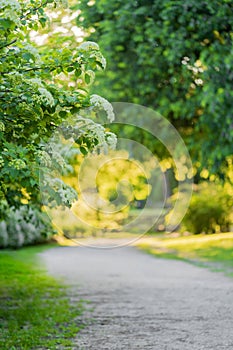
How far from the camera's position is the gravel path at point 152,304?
6.23 meters

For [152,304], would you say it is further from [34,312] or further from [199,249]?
[199,249]

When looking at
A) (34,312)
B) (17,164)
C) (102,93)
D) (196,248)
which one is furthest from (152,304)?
(196,248)

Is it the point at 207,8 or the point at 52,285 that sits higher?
the point at 207,8

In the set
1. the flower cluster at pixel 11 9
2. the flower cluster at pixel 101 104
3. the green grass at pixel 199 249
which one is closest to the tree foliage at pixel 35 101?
the flower cluster at pixel 101 104

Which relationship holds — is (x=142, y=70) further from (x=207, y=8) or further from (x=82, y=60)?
(x=82, y=60)

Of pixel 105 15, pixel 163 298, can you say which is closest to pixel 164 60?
pixel 105 15

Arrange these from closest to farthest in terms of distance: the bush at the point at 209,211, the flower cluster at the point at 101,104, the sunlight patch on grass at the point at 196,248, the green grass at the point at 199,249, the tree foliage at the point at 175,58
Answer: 1. the flower cluster at the point at 101,104
2. the tree foliage at the point at 175,58
3. the green grass at the point at 199,249
4. the sunlight patch on grass at the point at 196,248
5. the bush at the point at 209,211

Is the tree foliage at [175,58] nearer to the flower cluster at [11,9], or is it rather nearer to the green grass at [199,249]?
the green grass at [199,249]

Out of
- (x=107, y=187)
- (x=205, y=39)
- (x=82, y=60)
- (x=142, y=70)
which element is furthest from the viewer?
(x=107, y=187)

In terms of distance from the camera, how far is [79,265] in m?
15.1

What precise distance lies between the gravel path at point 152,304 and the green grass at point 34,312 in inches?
10.2

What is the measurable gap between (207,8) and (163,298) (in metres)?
6.98

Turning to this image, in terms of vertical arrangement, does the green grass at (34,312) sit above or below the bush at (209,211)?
above

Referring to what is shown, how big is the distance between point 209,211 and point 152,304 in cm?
1417
